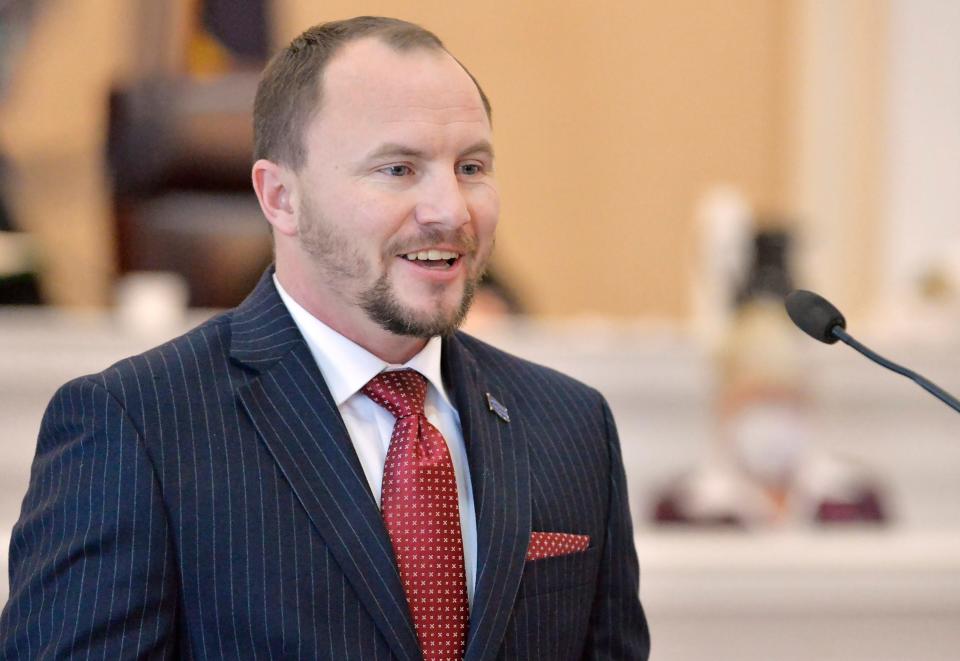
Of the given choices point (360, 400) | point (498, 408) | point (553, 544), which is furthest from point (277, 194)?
point (553, 544)

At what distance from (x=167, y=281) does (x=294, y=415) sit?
269 centimetres

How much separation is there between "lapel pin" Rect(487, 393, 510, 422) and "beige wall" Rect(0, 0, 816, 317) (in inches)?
152

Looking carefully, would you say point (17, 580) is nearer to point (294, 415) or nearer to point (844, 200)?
point (294, 415)

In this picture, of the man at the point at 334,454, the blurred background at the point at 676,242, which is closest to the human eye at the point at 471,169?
the man at the point at 334,454

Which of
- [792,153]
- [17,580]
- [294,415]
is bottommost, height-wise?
[17,580]

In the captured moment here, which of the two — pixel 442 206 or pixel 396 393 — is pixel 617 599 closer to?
pixel 396 393

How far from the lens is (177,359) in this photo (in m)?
1.43

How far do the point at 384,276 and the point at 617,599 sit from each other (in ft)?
1.58

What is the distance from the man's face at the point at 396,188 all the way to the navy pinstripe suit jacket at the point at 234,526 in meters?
0.12

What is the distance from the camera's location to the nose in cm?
139

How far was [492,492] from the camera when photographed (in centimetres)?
147

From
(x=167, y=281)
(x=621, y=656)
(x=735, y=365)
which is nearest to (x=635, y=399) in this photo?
(x=735, y=365)

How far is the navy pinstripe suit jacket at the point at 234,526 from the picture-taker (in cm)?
130

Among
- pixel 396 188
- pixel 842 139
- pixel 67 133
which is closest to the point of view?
pixel 396 188
